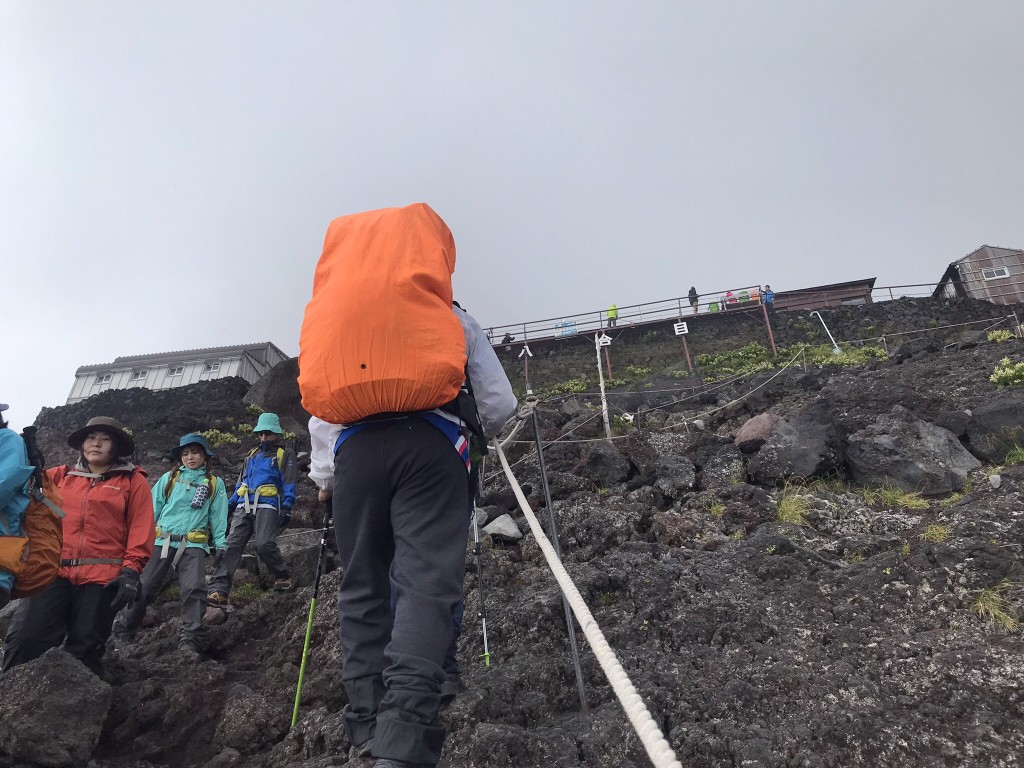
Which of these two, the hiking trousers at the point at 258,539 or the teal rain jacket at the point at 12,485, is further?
the hiking trousers at the point at 258,539

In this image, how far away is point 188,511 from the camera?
5.41 meters

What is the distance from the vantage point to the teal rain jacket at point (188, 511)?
211 inches

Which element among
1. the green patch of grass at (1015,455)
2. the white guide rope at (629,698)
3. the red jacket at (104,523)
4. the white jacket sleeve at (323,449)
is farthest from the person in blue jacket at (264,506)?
the green patch of grass at (1015,455)

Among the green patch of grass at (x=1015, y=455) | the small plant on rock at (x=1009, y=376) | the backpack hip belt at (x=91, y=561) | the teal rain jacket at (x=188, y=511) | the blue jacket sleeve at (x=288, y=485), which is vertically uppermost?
the small plant on rock at (x=1009, y=376)

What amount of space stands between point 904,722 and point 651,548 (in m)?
2.20

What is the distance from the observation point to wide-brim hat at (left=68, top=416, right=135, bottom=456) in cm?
448

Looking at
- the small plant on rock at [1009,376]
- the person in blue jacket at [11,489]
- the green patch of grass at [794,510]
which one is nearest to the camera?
the person in blue jacket at [11,489]

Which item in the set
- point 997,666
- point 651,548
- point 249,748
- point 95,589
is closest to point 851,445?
point 651,548

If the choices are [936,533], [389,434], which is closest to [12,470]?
[389,434]

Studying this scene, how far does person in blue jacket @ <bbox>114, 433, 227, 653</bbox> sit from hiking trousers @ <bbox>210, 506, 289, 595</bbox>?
32.2 inches

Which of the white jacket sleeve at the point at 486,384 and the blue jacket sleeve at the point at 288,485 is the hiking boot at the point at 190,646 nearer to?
the blue jacket sleeve at the point at 288,485

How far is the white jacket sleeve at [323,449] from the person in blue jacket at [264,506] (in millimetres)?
3749

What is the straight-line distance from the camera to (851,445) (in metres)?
5.83

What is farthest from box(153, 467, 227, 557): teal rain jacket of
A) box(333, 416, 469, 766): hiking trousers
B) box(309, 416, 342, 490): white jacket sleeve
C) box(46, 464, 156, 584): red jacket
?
box(333, 416, 469, 766): hiking trousers
